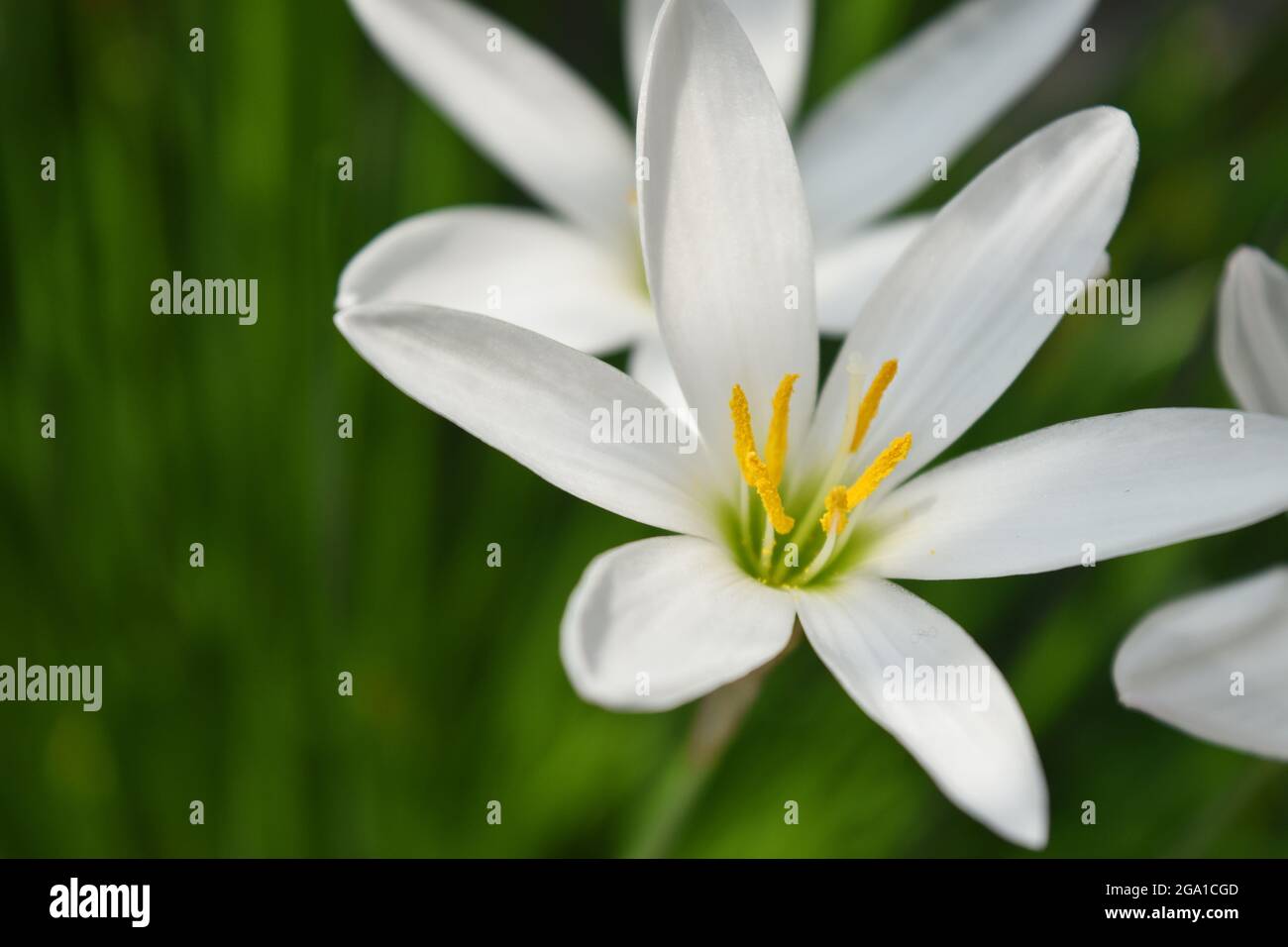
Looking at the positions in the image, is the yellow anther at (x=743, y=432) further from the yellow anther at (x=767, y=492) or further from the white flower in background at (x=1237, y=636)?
the white flower in background at (x=1237, y=636)

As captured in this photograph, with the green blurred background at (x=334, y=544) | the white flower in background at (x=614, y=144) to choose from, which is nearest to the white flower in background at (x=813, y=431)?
the white flower in background at (x=614, y=144)

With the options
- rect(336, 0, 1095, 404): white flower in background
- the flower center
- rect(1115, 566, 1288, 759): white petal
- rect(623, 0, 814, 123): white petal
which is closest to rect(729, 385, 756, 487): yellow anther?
the flower center

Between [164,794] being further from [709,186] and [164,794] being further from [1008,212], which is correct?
[1008,212]

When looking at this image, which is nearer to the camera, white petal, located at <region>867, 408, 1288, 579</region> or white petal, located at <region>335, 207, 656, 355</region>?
white petal, located at <region>867, 408, 1288, 579</region>

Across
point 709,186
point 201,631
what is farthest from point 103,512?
point 709,186

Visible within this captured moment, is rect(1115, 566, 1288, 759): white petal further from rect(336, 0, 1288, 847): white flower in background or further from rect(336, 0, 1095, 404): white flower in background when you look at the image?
rect(336, 0, 1095, 404): white flower in background

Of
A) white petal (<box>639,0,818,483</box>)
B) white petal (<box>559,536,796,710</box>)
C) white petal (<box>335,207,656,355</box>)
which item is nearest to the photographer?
white petal (<box>559,536,796,710</box>)
